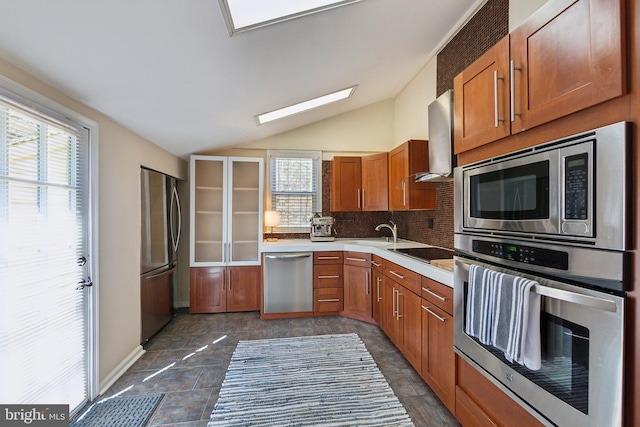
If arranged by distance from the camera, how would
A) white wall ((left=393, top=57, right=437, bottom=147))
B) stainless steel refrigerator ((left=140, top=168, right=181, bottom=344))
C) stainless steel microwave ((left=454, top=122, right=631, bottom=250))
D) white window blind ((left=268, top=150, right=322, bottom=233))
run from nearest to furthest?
stainless steel microwave ((left=454, top=122, right=631, bottom=250)) < stainless steel refrigerator ((left=140, top=168, right=181, bottom=344)) < white wall ((left=393, top=57, right=437, bottom=147)) < white window blind ((left=268, top=150, right=322, bottom=233))

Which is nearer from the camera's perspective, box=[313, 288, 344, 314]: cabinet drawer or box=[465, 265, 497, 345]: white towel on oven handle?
box=[465, 265, 497, 345]: white towel on oven handle

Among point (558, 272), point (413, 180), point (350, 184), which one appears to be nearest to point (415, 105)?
point (413, 180)

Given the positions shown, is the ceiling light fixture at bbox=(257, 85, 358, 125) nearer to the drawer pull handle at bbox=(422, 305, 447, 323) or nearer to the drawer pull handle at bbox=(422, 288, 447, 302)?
the drawer pull handle at bbox=(422, 288, 447, 302)

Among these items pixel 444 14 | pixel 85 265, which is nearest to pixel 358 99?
pixel 444 14

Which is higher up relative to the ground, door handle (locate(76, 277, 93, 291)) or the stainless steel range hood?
the stainless steel range hood

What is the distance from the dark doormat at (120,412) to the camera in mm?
1731

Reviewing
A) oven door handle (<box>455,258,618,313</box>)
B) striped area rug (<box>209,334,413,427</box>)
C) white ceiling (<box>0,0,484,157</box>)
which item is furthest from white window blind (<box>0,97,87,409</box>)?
oven door handle (<box>455,258,618,313</box>)

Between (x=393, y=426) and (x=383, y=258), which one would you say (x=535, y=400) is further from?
(x=383, y=258)

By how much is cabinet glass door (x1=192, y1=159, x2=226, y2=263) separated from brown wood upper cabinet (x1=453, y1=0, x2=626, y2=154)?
3.13m

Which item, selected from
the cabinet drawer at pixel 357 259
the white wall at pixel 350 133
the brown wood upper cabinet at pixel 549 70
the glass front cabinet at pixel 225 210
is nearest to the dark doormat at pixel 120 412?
the glass front cabinet at pixel 225 210

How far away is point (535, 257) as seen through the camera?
1090 millimetres

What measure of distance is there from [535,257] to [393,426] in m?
1.39

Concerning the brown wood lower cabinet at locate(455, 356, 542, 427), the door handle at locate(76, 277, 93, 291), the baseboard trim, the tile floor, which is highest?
the door handle at locate(76, 277, 93, 291)

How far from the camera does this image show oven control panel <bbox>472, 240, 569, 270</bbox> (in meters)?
1.00
